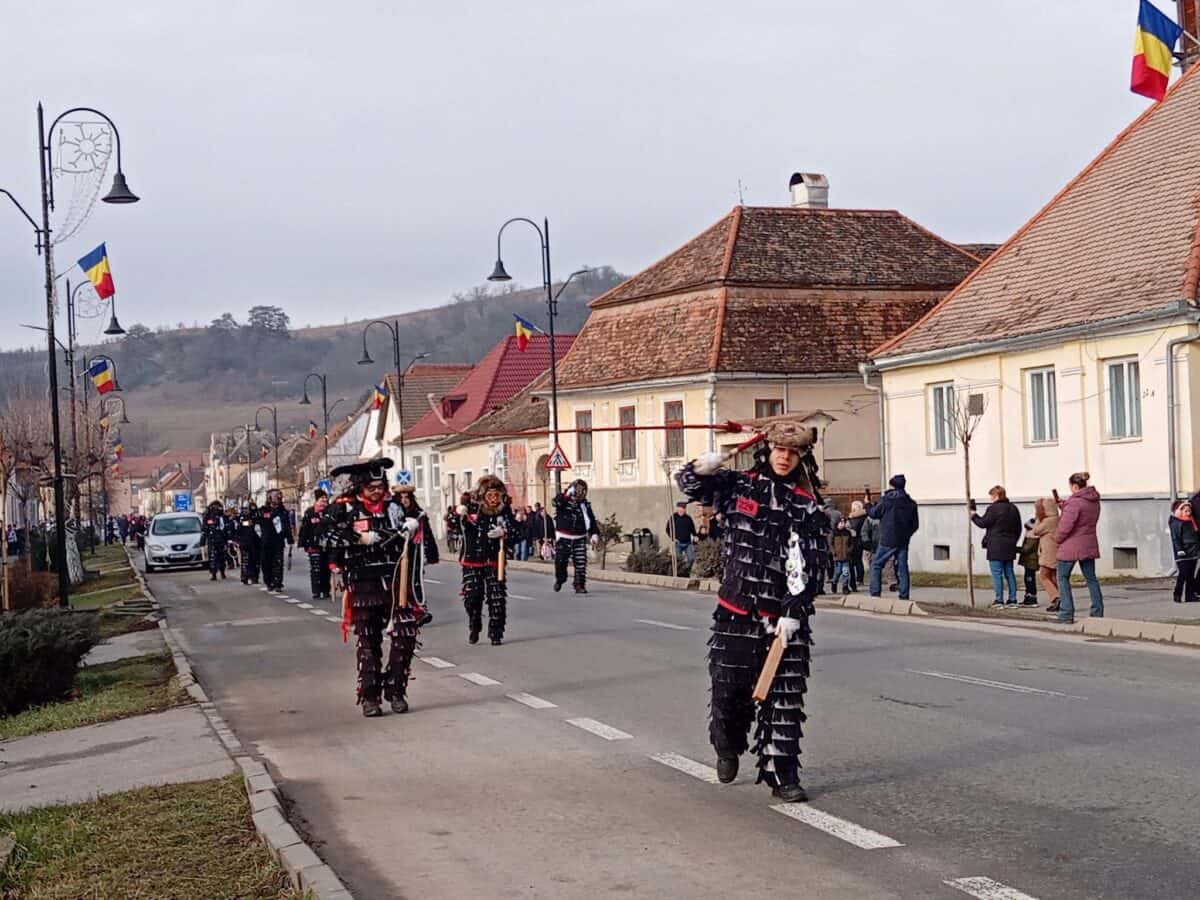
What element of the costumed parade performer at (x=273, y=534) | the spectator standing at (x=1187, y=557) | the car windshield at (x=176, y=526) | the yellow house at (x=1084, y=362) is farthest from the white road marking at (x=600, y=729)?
the car windshield at (x=176, y=526)

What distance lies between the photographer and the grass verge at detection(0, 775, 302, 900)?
7066 millimetres

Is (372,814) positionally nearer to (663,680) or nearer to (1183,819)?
(1183,819)

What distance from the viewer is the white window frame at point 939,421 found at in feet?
111

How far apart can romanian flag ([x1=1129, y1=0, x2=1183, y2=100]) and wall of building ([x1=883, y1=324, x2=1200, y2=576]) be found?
5.09 meters

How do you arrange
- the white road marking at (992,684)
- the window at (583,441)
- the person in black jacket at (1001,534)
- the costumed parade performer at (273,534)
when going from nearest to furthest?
the white road marking at (992,684) < the person in black jacket at (1001,534) < the costumed parade performer at (273,534) < the window at (583,441)

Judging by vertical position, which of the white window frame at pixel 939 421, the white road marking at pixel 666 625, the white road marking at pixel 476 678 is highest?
the white window frame at pixel 939 421

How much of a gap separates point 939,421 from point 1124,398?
6.51m

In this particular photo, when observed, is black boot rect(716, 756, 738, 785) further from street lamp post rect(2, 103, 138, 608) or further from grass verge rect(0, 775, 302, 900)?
street lamp post rect(2, 103, 138, 608)

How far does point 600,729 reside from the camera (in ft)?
37.8

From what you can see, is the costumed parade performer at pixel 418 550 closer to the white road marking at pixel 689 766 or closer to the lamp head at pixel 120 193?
the white road marking at pixel 689 766

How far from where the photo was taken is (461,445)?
71.0 m

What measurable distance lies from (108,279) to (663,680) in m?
21.0

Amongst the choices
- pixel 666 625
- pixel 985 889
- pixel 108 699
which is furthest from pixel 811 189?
pixel 985 889

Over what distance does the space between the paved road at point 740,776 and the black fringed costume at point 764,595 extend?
16.5 inches
